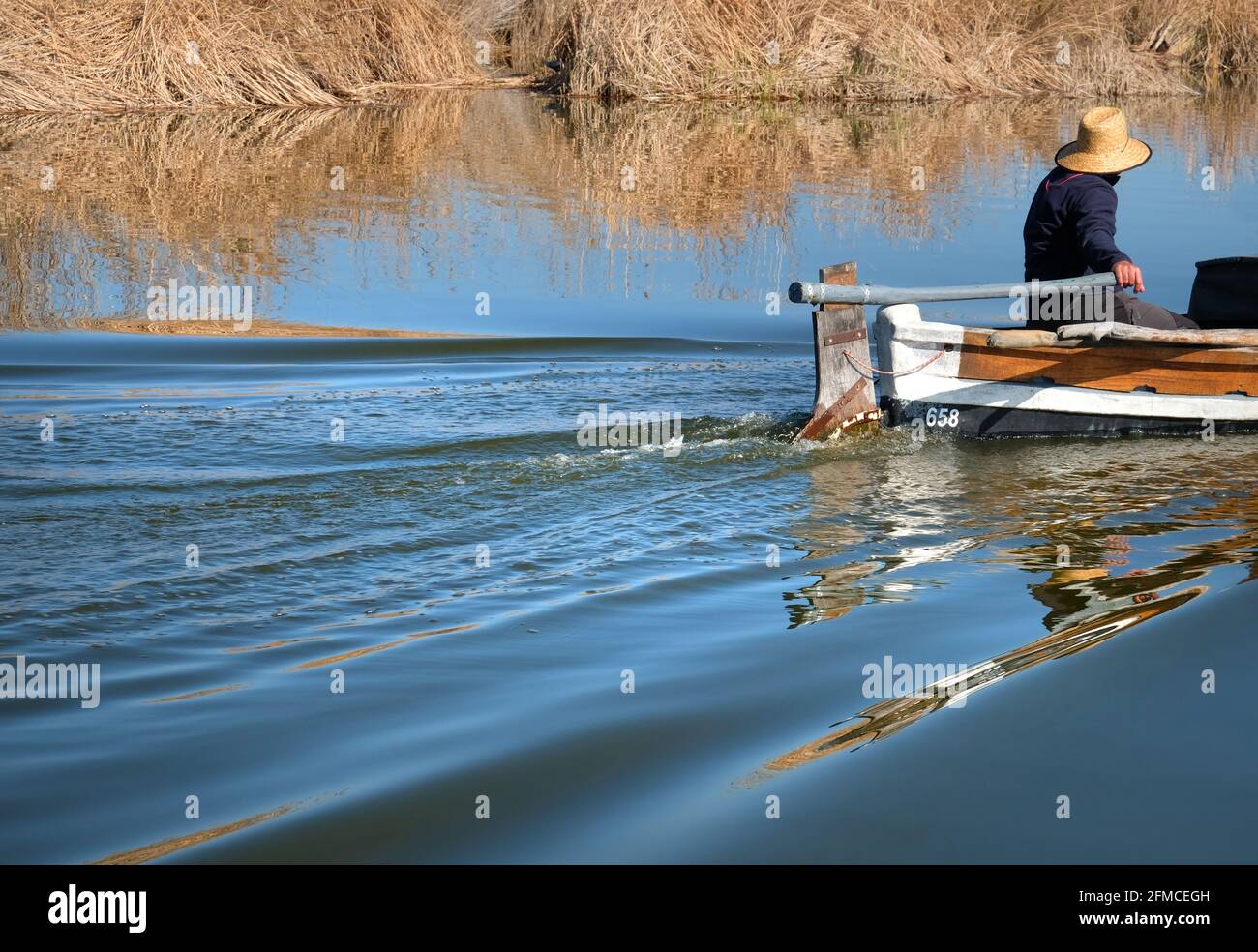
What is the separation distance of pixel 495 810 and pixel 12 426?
4856mm

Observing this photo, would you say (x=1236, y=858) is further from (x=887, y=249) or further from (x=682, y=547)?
(x=887, y=249)

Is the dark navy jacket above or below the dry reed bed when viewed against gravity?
below

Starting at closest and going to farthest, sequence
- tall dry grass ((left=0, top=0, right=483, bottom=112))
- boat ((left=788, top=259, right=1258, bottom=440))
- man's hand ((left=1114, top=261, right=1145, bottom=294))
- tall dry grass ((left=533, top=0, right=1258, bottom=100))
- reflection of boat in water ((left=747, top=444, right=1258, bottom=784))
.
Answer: reflection of boat in water ((left=747, top=444, right=1258, bottom=784)) → man's hand ((left=1114, top=261, right=1145, bottom=294)) → boat ((left=788, top=259, right=1258, bottom=440)) → tall dry grass ((left=0, top=0, right=483, bottom=112)) → tall dry grass ((left=533, top=0, right=1258, bottom=100))

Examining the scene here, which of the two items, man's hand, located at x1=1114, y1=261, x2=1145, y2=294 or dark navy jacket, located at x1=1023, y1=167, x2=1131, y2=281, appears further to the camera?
dark navy jacket, located at x1=1023, y1=167, x2=1131, y2=281

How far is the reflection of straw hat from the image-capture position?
7344 mm

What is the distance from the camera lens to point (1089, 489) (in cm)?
707

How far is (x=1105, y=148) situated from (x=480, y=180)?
996 centimetres

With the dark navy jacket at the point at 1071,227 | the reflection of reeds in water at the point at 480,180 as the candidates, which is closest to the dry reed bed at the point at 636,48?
the reflection of reeds in water at the point at 480,180

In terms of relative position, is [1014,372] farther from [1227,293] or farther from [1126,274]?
[1227,293]

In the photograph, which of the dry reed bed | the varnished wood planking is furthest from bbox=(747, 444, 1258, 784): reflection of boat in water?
the dry reed bed

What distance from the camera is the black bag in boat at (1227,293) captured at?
28.0 feet

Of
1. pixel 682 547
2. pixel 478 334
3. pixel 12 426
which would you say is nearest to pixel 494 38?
pixel 478 334

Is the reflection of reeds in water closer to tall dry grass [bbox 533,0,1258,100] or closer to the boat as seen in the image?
tall dry grass [bbox 533,0,1258,100]

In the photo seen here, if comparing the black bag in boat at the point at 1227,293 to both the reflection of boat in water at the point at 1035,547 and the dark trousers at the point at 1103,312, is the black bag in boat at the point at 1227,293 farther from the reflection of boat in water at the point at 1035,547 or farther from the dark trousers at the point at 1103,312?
the reflection of boat in water at the point at 1035,547
